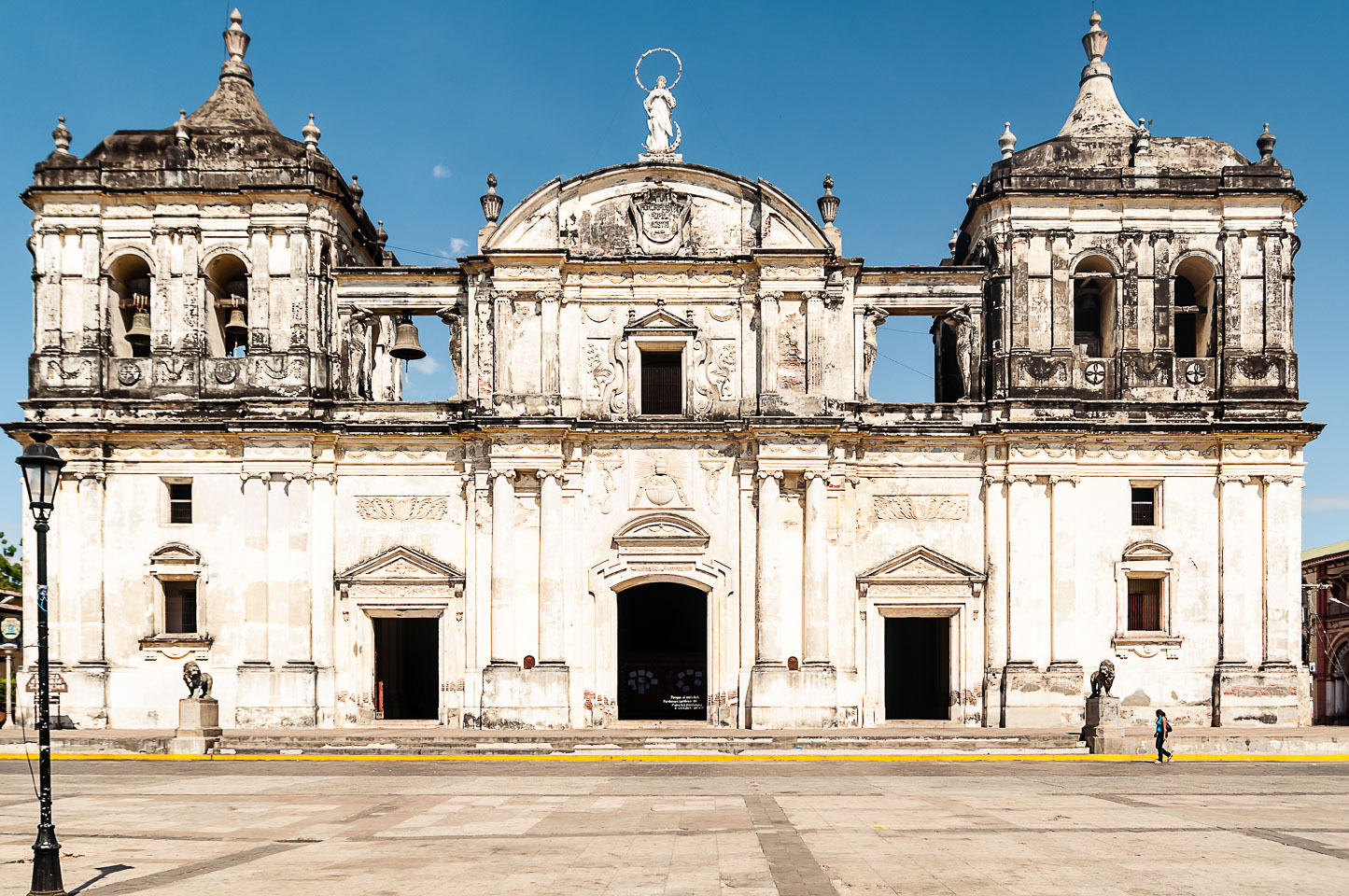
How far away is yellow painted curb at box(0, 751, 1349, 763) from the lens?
80.6 ft

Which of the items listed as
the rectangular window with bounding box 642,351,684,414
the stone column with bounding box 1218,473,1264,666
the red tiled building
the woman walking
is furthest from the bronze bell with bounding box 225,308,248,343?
Result: the red tiled building

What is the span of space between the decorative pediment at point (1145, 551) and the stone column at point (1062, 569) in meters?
1.36

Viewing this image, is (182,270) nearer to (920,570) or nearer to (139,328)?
(139,328)

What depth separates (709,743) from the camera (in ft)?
84.5

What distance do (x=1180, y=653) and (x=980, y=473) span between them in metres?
6.84

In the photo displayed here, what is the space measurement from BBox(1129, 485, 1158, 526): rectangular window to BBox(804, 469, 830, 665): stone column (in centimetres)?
830

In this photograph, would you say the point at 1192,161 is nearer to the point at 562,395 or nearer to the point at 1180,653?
the point at 1180,653

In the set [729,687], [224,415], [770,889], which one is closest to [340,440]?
[224,415]

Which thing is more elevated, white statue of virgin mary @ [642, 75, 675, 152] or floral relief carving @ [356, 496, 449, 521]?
white statue of virgin mary @ [642, 75, 675, 152]

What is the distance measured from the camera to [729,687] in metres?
28.7

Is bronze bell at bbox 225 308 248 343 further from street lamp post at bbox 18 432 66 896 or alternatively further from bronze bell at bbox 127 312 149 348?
street lamp post at bbox 18 432 66 896

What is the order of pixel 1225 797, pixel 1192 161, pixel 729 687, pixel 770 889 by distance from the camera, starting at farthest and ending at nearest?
pixel 1192 161, pixel 729 687, pixel 1225 797, pixel 770 889

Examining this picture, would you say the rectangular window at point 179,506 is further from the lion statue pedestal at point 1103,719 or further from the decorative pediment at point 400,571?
the lion statue pedestal at point 1103,719

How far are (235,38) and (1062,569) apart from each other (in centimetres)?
2807
